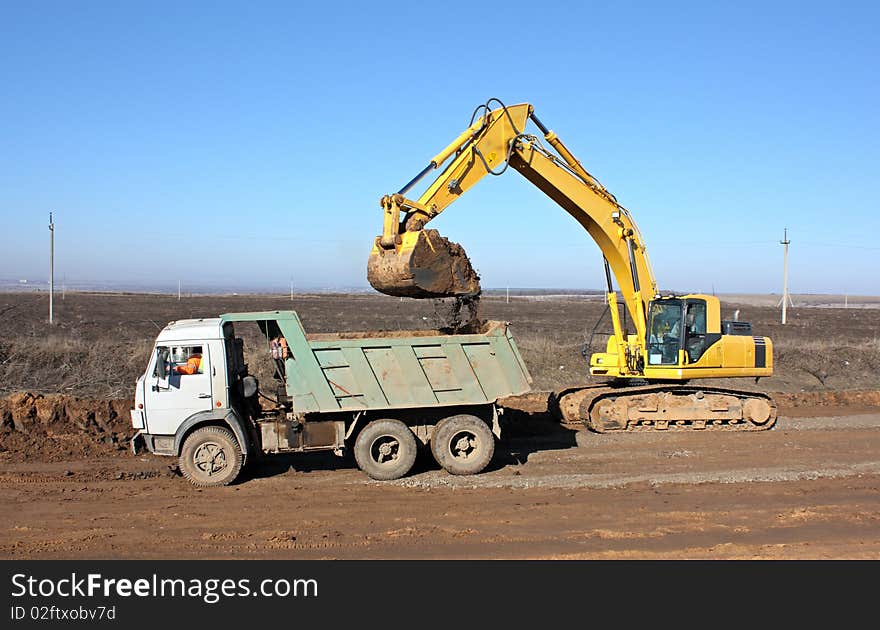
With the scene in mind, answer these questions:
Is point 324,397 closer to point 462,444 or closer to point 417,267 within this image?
point 462,444

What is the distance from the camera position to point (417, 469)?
1294 centimetres

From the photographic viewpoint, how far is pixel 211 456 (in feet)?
39.1

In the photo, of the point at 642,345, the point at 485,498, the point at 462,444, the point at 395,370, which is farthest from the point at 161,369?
the point at 642,345

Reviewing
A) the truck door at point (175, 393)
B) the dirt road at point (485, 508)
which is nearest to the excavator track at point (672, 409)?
the dirt road at point (485, 508)

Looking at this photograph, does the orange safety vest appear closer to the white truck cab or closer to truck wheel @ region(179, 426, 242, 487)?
the white truck cab

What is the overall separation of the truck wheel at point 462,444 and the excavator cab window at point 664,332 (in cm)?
553

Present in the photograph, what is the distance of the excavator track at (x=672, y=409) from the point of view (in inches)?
656

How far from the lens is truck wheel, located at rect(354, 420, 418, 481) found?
479 inches

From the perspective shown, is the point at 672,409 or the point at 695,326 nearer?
the point at 695,326

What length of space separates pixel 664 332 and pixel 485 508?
25.2ft

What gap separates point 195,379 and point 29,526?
2.99m

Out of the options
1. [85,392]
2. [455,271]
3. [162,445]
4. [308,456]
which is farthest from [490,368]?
[85,392]

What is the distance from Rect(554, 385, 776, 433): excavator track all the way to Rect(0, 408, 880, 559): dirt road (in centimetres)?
186
